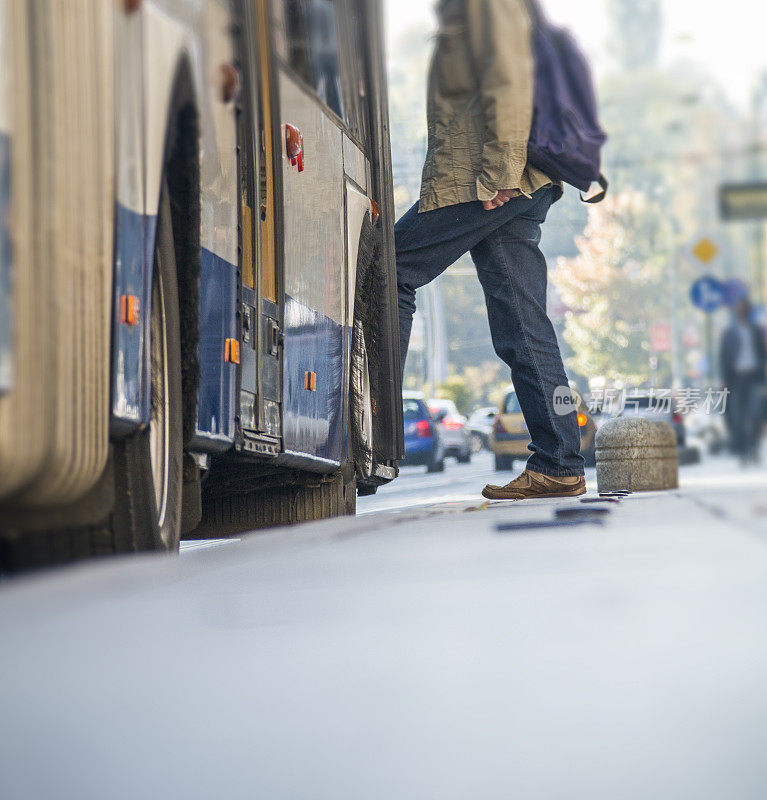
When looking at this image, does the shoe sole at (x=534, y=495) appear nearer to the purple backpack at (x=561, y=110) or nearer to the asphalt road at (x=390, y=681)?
the purple backpack at (x=561, y=110)

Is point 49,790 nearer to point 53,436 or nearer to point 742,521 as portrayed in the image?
point 53,436

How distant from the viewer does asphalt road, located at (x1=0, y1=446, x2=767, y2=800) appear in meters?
1.81

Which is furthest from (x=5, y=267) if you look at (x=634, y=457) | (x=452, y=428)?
(x=452, y=428)

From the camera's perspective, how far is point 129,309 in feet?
9.25

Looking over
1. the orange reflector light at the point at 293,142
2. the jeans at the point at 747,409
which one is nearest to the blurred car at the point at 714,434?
the jeans at the point at 747,409

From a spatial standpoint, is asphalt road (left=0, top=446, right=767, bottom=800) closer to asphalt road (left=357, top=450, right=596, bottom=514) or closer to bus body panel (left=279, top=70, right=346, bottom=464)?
bus body panel (left=279, top=70, right=346, bottom=464)

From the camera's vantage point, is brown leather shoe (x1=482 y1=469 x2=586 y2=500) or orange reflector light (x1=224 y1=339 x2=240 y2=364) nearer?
orange reflector light (x1=224 y1=339 x2=240 y2=364)

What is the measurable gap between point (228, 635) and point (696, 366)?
205 inches

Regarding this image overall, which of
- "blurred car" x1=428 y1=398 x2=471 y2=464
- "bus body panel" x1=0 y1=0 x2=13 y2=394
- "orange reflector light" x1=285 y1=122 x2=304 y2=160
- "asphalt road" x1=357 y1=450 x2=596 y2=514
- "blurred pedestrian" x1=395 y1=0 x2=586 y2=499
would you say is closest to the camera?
"bus body panel" x1=0 y1=0 x2=13 y2=394

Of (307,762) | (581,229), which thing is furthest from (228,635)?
(581,229)

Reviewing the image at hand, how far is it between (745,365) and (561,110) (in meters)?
1.42

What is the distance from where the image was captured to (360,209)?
5.90m

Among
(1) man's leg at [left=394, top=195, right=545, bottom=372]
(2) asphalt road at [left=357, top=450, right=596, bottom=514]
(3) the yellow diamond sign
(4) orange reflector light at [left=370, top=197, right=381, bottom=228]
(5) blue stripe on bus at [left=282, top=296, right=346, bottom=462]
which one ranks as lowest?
(2) asphalt road at [left=357, top=450, right=596, bottom=514]

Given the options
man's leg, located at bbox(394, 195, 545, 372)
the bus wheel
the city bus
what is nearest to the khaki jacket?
man's leg, located at bbox(394, 195, 545, 372)
